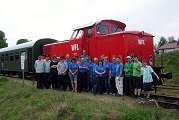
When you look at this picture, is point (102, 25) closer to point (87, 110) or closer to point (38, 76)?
point (38, 76)

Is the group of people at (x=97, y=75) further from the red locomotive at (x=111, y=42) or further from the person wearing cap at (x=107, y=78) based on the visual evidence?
the red locomotive at (x=111, y=42)

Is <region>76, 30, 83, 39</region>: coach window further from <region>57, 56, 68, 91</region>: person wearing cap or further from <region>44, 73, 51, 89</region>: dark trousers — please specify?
<region>44, 73, 51, 89</region>: dark trousers

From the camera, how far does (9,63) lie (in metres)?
21.9

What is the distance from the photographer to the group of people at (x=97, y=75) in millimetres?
9547

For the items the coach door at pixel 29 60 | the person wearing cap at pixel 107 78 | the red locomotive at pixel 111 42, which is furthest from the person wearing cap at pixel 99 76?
the coach door at pixel 29 60

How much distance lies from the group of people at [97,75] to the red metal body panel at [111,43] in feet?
2.30

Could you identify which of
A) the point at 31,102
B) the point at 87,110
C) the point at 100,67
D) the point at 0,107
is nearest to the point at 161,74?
the point at 100,67

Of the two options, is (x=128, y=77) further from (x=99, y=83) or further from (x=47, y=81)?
(x=47, y=81)

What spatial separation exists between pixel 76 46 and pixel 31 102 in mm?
4919

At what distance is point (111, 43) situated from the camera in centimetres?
1128

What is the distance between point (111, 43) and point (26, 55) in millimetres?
8898

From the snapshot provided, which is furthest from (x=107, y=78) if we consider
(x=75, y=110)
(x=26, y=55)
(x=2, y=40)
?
(x=2, y=40)

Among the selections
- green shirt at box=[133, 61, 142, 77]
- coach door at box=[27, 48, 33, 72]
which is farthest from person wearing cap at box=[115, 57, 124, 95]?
coach door at box=[27, 48, 33, 72]

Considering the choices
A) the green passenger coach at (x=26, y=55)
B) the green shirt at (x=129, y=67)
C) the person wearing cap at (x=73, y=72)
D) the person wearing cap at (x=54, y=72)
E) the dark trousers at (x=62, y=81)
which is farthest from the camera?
the green passenger coach at (x=26, y=55)
